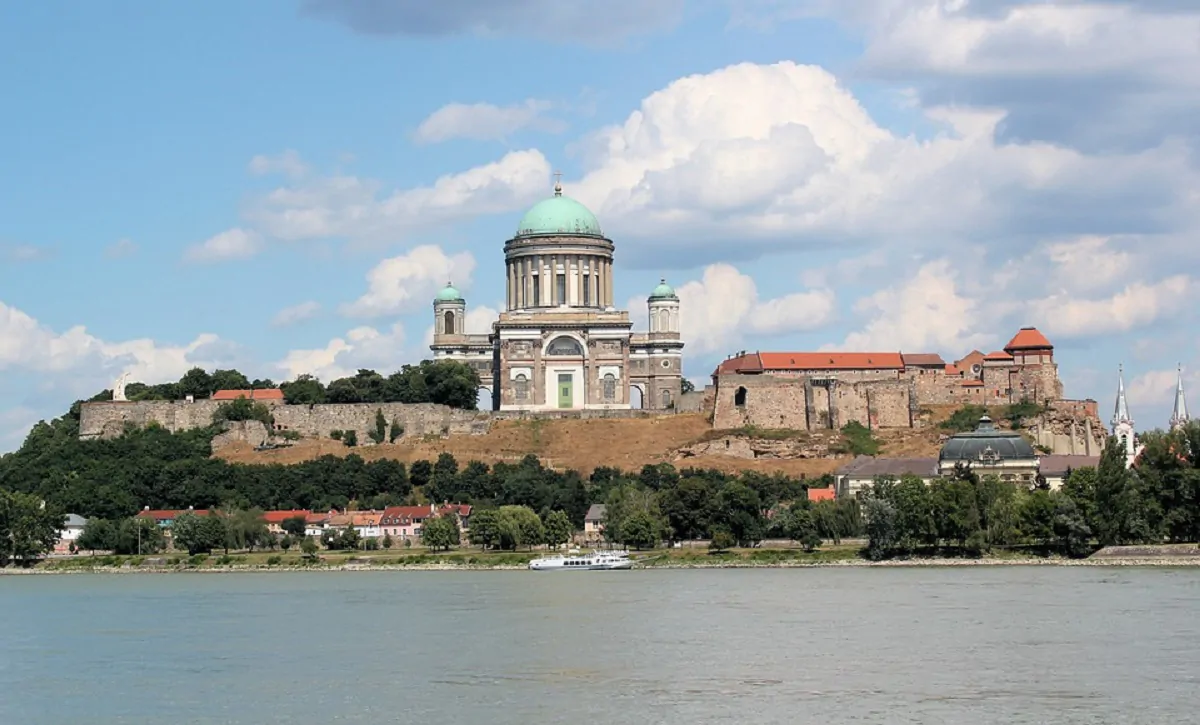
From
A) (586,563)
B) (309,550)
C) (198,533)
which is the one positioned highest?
(198,533)

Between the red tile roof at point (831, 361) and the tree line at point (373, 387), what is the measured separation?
51.3 ft

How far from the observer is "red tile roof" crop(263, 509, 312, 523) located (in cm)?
8356

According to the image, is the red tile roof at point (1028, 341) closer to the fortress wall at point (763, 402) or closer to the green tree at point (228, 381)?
the fortress wall at point (763, 402)

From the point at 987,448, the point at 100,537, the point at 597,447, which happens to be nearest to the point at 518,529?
the point at 597,447

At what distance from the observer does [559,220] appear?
4122 inches

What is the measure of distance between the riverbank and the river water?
2.68 meters

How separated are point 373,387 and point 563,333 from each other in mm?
10252

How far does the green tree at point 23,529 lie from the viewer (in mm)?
77875

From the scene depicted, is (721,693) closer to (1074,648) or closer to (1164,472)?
(1074,648)

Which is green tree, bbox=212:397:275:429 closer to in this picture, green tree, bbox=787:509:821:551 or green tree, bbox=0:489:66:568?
green tree, bbox=0:489:66:568

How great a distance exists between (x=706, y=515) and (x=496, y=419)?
84.7 ft

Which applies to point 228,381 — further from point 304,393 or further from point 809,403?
point 809,403

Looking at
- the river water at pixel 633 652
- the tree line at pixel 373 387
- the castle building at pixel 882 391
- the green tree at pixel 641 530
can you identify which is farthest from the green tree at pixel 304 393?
the river water at pixel 633 652

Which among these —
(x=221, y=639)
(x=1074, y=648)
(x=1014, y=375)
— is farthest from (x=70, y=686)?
(x=1014, y=375)
